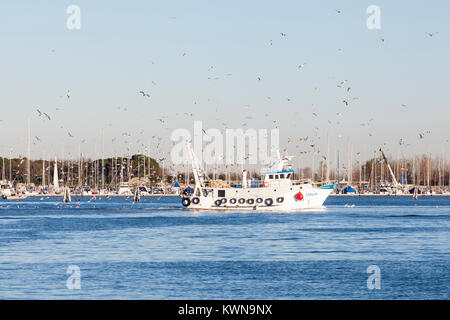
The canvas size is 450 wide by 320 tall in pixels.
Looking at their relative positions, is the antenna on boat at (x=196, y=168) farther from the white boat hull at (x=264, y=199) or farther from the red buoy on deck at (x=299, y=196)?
the red buoy on deck at (x=299, y=196)

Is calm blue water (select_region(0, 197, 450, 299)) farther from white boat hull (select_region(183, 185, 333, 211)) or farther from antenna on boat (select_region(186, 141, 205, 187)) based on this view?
antenna on boat (select_region(186, 141, 205, 187))

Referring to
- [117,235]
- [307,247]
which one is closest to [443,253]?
[307,247]

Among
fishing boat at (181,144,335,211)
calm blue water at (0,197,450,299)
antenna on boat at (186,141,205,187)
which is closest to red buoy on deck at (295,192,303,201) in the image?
fishing boat at (181,144,335,211)

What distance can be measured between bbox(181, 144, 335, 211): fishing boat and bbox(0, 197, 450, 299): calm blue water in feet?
126

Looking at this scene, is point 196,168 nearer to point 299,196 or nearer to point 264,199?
point 264,199

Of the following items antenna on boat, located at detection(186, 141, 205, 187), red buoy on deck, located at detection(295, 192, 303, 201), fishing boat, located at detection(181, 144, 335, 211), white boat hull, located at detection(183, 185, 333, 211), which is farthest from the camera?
antenna on boat, located at detection(186, 141, 205, 187)

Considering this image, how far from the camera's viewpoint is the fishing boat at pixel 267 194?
148 metres

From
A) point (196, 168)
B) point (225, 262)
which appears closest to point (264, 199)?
point (196, 168)

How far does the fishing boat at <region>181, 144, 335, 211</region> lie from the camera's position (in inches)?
5822

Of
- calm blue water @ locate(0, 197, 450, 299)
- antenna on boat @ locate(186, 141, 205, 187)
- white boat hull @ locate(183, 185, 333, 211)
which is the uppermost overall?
antenna on boat @ locate(186, 141, 205, 187)
